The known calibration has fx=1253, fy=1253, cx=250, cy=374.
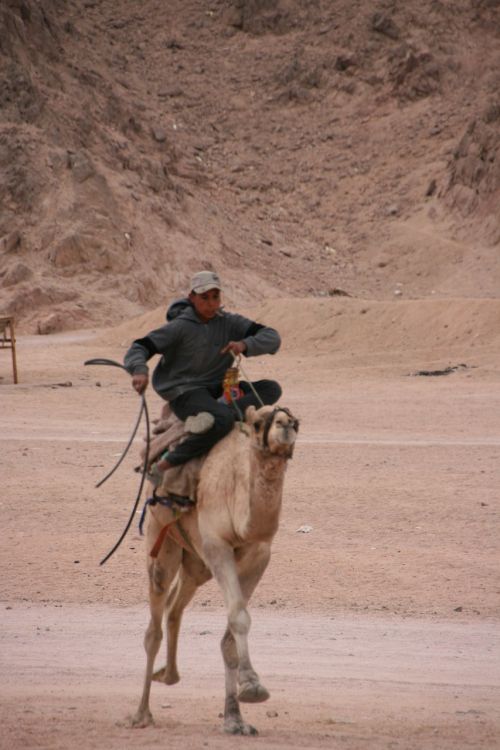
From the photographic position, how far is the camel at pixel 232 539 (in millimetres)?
6102

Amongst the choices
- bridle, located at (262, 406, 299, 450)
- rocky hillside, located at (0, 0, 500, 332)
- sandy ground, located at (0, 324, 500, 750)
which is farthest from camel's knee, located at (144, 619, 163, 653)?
rocky hillside, located at (0, 0, 500, 332)

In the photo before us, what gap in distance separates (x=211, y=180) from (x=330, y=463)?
47327 millimetres

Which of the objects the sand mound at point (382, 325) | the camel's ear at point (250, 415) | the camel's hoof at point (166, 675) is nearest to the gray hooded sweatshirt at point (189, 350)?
the camel's ear at point (250, 415)

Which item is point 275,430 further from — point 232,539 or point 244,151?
point 244,151

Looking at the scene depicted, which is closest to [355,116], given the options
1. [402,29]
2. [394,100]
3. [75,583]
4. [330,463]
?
[394,100]

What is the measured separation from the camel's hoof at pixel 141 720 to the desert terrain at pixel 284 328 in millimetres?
103

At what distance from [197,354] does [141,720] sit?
206 centimetres

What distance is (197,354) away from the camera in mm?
7254

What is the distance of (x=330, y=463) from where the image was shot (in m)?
17.0

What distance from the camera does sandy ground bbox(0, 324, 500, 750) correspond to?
679cm

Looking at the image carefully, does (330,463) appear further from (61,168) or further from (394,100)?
(394,100)

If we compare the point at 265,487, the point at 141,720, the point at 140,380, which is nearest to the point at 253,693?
the point at 265,487

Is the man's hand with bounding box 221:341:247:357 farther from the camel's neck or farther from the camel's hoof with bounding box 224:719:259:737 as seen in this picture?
the camel's hoof with bounding box 224:719:259:737

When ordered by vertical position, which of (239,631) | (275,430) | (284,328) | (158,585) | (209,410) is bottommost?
(284,328)
